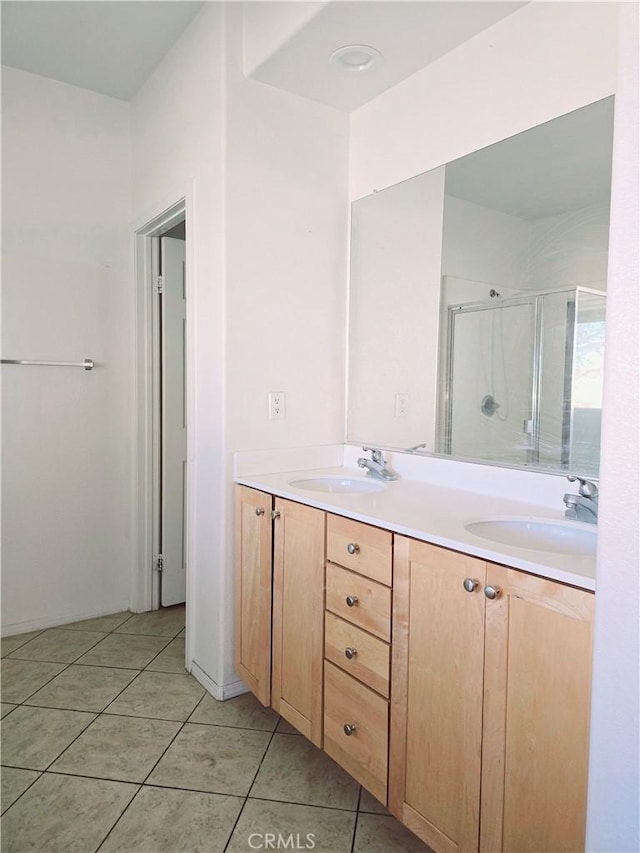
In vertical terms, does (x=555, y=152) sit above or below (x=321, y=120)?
below

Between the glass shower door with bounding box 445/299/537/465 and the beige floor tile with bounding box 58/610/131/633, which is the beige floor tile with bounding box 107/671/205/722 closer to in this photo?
the beige floor tile with bounding box 58/610/131/633

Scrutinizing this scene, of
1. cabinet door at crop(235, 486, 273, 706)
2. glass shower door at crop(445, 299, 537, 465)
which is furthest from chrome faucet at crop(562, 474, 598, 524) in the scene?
cabinet door at crop(235, 486, 273, 706)

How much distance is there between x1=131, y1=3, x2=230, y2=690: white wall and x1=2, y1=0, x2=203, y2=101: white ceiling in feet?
0.25

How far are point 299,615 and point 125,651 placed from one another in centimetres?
114

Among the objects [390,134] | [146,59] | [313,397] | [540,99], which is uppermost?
[146,59]

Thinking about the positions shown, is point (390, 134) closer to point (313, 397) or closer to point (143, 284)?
point (313, 397)

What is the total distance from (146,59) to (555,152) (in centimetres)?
183

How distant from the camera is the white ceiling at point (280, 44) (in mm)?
1634

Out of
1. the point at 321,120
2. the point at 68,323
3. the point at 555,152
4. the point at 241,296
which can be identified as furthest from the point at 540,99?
the point at 68,323

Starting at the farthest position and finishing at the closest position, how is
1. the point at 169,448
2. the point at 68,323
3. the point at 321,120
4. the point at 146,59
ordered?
the point at 169,448 → the point at 68,323 → the point at 146,59 → the point at 321,120

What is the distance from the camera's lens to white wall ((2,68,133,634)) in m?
2.53

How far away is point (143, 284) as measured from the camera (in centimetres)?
277

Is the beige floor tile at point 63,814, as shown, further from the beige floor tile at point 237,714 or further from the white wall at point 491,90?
the white wall at point 491,90

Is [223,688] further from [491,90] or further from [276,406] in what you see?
[491,90]
